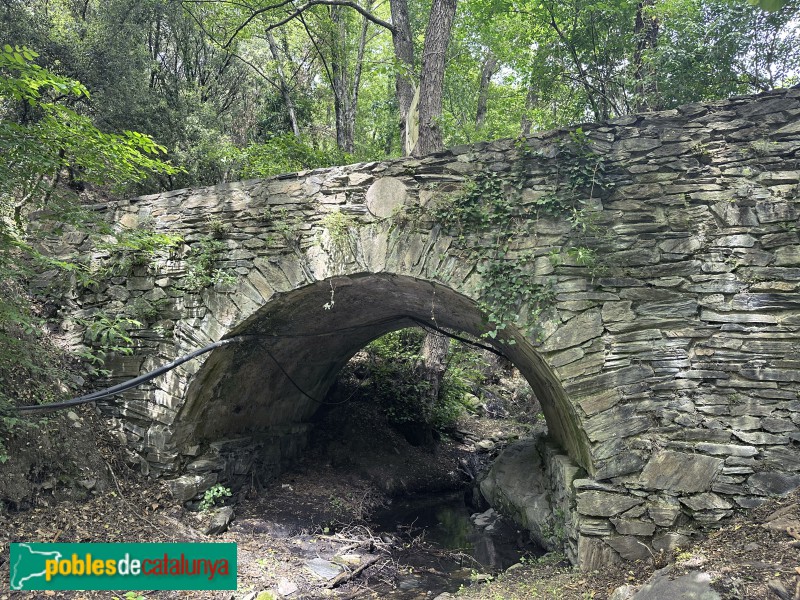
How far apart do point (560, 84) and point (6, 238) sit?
6799 mm

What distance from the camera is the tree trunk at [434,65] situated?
7699mm

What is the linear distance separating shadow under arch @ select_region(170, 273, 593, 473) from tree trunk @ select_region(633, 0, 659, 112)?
337cm

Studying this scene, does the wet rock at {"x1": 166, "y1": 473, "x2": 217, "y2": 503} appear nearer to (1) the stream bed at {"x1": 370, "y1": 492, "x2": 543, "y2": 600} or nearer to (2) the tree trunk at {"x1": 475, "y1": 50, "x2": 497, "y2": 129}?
(1) the stream bed at {"x1": 370, "y1": 492, "x2": 543, "y2": 600}

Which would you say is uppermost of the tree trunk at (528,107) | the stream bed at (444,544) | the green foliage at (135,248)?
the tree trunk at (528,107)

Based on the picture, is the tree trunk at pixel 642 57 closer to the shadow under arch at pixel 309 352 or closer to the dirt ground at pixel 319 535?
the shadow under arch at pixel 309 352

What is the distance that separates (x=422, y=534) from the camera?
6070 mm

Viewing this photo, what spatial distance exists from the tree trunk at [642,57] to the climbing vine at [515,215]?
103 inches

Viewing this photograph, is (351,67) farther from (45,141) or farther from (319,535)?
(319,535)

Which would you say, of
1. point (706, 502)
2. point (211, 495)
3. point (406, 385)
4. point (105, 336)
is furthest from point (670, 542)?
point (406, 385)

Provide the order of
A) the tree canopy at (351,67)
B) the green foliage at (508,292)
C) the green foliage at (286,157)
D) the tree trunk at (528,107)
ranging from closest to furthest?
the green foliage at (508,292), the tree canopy at (351,67), the green foliage at (286,157), the tree trunk at (528,107)

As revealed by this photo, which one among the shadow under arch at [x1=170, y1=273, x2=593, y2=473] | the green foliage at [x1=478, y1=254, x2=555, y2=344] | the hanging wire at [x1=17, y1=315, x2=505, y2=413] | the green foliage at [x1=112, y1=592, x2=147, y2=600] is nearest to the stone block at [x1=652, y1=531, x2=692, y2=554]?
the shadow under arch at [x1=170, y1=273, x2=593, y2=473]

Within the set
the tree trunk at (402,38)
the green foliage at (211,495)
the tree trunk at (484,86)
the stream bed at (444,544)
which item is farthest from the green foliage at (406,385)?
the tree trunk at (484,86)

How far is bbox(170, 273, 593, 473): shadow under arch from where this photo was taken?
4988mm

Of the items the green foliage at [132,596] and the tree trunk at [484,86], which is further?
the tree trunk at [484,86]
